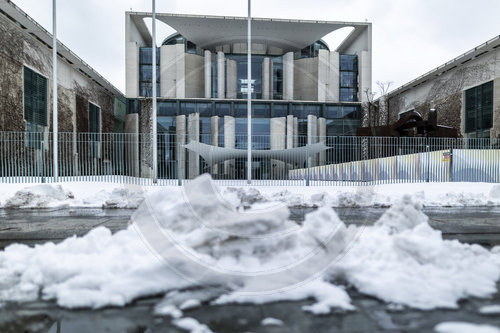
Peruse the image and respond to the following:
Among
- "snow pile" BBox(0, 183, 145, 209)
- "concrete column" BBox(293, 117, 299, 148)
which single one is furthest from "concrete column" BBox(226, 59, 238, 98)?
"snow pile" BBox(0, 183, 145, 209)

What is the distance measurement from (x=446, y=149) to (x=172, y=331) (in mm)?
17890

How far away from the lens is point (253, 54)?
3916 centimetres

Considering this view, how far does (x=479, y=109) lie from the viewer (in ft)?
79.3

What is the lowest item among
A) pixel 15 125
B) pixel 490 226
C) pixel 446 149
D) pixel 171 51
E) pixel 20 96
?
pixel 490 226

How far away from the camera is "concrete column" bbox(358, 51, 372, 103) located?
36344 mm

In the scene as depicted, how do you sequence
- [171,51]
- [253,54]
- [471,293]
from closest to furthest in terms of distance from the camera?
1. [471,293]
2. [171,51]
3. [253,54]

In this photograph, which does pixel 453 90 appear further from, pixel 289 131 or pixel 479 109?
pixel 289 131

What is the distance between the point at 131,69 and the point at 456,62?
30789 millimetres

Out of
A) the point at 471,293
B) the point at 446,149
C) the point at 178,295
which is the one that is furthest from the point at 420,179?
the point at 178,295

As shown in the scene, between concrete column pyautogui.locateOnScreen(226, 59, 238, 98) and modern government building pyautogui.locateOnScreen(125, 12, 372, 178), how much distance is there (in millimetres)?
110

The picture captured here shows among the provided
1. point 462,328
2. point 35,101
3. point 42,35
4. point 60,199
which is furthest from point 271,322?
point 42,35

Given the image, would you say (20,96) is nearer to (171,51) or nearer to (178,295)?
(171,51)

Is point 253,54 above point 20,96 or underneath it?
above

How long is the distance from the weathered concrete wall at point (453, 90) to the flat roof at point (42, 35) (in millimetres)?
30807
